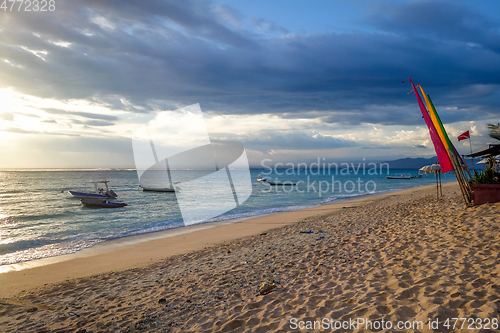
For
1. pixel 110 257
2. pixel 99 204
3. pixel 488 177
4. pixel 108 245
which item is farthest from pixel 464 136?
pixel 99 204

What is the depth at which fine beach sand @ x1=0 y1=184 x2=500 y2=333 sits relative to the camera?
13.4 ft

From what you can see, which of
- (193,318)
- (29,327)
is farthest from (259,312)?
(29,327)

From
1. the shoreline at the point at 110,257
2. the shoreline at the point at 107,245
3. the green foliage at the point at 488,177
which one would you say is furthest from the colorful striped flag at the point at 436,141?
the shoreline at the point at 107,245

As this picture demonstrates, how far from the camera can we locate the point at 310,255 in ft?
23.5

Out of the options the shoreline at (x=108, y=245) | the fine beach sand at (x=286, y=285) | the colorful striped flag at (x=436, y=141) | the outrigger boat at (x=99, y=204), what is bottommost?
the shoreline at (x=108, y=245)

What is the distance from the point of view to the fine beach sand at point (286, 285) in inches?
161

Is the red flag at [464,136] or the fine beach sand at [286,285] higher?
the red flag at [464,136]

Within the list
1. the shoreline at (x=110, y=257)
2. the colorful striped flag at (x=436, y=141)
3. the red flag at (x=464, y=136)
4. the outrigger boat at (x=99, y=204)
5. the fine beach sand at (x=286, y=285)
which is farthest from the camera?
the outrigger boat at (x=99, y=204)

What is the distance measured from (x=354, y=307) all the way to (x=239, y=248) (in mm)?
5994

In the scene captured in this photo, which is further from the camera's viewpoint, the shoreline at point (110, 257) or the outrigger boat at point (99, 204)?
the outrigger boat at point (99, 204)

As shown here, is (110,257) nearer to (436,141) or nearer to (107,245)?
(107,245)

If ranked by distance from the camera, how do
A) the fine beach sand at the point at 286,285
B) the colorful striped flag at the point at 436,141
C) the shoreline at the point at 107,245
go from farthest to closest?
the colorful striped flag at the point at 436,141
the shoreline at the point at 107,245
the fine beach sand at the point at 286,285

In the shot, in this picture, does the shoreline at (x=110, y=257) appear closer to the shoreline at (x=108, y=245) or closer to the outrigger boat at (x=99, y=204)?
the shoreline at (x=108, y=245)

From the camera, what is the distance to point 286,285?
5.36 meters
